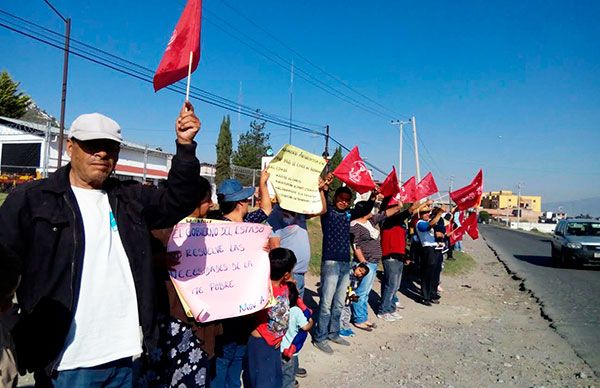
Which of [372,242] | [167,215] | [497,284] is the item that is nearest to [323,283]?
[372,242]

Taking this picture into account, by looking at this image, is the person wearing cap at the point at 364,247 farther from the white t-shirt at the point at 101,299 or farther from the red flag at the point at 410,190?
the white t-shirt at the point at 101,299

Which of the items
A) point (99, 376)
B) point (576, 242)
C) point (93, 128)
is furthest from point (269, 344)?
point (576, 242)

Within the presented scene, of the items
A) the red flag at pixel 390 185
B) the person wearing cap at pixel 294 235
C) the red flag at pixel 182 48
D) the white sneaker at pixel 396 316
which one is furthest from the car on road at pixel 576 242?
the red flag at pixel 182 48

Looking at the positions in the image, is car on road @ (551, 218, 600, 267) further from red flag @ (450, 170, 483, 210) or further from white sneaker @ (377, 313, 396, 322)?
white sneaker @ (377, 313, 396, 322)

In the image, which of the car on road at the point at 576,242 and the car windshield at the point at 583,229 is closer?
the car on road at the point at 576,242

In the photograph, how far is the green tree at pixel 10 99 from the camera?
26.9 metres

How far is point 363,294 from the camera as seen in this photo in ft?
A: 21.6

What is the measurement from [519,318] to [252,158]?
133ft

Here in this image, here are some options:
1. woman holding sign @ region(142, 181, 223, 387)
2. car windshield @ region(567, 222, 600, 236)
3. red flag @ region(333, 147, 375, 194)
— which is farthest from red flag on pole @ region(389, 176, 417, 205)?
car windshield @ region(567, 222, 600, 236)

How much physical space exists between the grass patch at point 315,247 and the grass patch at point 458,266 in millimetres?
3765

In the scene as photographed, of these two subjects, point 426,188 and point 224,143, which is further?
point 224,143

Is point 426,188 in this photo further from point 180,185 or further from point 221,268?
point 180,185

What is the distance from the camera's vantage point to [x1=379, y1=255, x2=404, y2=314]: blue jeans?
7215 mm

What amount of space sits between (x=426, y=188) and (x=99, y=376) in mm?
7762
